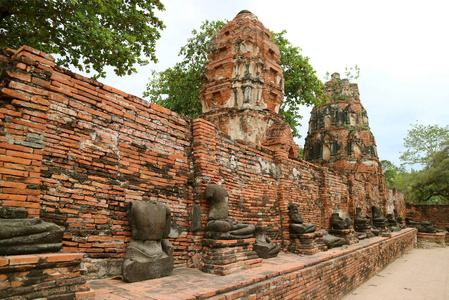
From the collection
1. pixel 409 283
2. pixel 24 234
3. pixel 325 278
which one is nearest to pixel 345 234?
pixel 409 283

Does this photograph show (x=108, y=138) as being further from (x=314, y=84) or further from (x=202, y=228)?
(x=314, y=84)

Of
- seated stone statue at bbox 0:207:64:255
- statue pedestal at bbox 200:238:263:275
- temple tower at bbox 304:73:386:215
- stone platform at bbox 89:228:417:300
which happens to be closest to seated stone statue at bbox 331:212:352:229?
stone platform at bbox 89:228:417:300

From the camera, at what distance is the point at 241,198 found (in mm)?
6855

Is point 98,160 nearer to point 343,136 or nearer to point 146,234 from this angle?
point 146,234

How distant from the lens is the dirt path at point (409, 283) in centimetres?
780

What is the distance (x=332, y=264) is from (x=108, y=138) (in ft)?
19.6

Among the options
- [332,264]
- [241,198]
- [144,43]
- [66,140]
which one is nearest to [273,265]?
[241,198]

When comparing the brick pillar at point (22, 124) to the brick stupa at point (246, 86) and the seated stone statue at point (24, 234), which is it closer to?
the seated stone statue at point (24, 234)

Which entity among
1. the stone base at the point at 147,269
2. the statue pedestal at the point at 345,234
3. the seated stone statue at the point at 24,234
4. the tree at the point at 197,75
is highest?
the tree at the point at 197,75

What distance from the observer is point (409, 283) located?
9.29 metres

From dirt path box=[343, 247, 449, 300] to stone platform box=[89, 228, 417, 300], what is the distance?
16.2 inches

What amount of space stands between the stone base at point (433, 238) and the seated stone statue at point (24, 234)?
23231mm

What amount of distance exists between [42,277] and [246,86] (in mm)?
9999

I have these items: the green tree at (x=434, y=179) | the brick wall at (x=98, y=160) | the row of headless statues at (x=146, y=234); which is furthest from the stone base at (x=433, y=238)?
the brick wall at (x=98, y=160)
